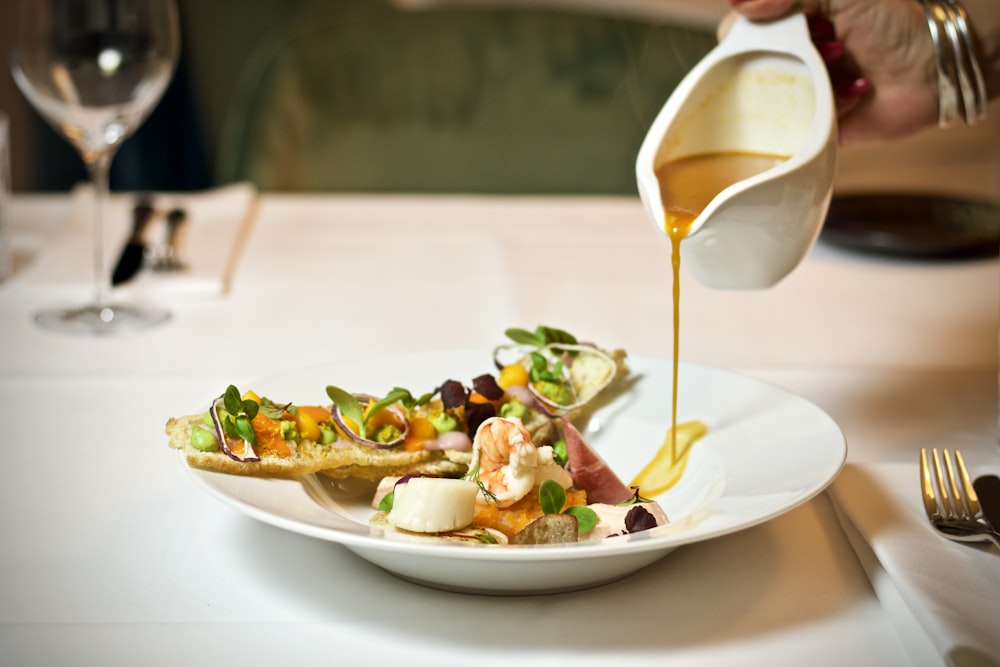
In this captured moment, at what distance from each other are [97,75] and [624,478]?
2.96 ft

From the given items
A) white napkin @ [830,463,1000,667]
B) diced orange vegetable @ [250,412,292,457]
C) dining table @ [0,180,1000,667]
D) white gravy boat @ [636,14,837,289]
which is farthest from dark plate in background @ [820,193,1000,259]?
diced orange vegetable @ [250,412,292,457]

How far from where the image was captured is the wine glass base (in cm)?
141

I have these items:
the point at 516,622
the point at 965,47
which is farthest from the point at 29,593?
the point at 965,47

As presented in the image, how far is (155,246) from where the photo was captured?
5.54ft

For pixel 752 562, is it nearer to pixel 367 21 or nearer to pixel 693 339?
pixel 693 339

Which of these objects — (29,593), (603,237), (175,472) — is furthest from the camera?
(603,237)

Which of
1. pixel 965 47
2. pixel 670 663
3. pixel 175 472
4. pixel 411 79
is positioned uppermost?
pixel 965 47

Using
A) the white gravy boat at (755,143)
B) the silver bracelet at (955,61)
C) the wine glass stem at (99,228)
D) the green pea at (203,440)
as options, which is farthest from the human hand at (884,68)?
the wine glass stem at (99,228)

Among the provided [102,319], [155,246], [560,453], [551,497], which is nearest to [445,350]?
[560,453]

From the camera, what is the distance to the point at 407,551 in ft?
2.20

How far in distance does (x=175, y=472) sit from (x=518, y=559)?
0.46 meters

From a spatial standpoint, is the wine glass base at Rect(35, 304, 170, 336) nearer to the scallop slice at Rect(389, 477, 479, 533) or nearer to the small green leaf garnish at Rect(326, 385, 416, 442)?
the small green leaf garnish at Rect(326, 385, 416, 442)

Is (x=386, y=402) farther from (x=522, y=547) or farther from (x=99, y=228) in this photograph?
(x=99, y=228)

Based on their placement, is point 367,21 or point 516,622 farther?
point 367,21
